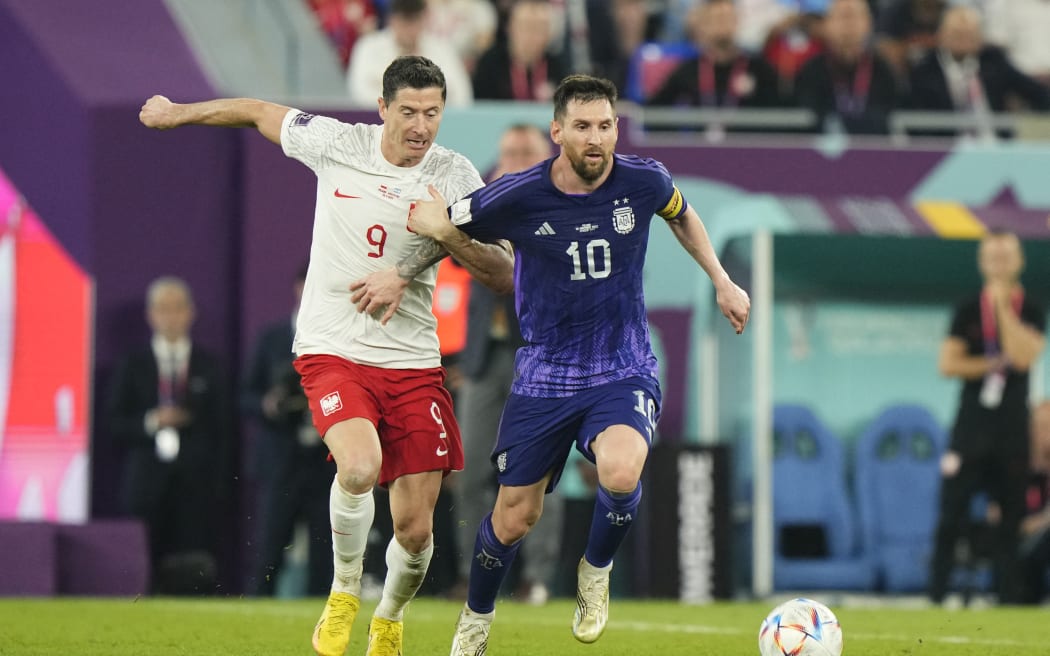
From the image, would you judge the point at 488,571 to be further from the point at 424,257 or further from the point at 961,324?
the point at 961,324

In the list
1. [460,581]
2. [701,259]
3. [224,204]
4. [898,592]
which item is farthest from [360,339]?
[898,592]

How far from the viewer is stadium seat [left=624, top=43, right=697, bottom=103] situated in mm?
15102

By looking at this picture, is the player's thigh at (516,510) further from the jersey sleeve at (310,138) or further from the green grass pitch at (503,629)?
the jersey sleeve at (310,138)

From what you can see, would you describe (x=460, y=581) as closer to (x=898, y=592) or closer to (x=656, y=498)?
(x=656, y=498)

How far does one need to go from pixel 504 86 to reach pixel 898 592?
492 cm

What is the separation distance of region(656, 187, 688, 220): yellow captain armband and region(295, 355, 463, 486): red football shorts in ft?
4.03

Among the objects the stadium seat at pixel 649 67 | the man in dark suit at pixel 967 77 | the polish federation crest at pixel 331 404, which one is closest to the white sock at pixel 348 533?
the polish federation crest at pixel 331 404

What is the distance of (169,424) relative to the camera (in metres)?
12.9

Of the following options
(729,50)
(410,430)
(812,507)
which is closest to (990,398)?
(812,507)

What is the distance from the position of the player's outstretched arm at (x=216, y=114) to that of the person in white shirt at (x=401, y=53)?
18.3ft

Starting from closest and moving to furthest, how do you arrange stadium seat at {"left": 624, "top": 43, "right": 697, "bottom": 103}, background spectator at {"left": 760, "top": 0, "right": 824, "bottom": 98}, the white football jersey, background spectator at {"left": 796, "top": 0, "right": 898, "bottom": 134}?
the white football jersey < background spectator at {"left": 796, "top": 0, "right": 898, "bottom": 134} < background spectator at {"left": 760, "top": 0, "right": 824, "bottom": 98} < stadium seat at {"left": 624, "top": 43, "right": 697, "bottom": 103}

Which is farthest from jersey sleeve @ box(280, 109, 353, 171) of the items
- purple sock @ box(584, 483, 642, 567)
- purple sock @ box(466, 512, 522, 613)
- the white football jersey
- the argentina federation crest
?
purple sock @ box(584, 483, 642, 567)

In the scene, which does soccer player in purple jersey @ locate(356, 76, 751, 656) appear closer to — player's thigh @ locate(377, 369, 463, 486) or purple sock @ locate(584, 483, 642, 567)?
purple sock @ locate(584, 483, 642, 567)

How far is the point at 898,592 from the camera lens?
1372 centimetres
